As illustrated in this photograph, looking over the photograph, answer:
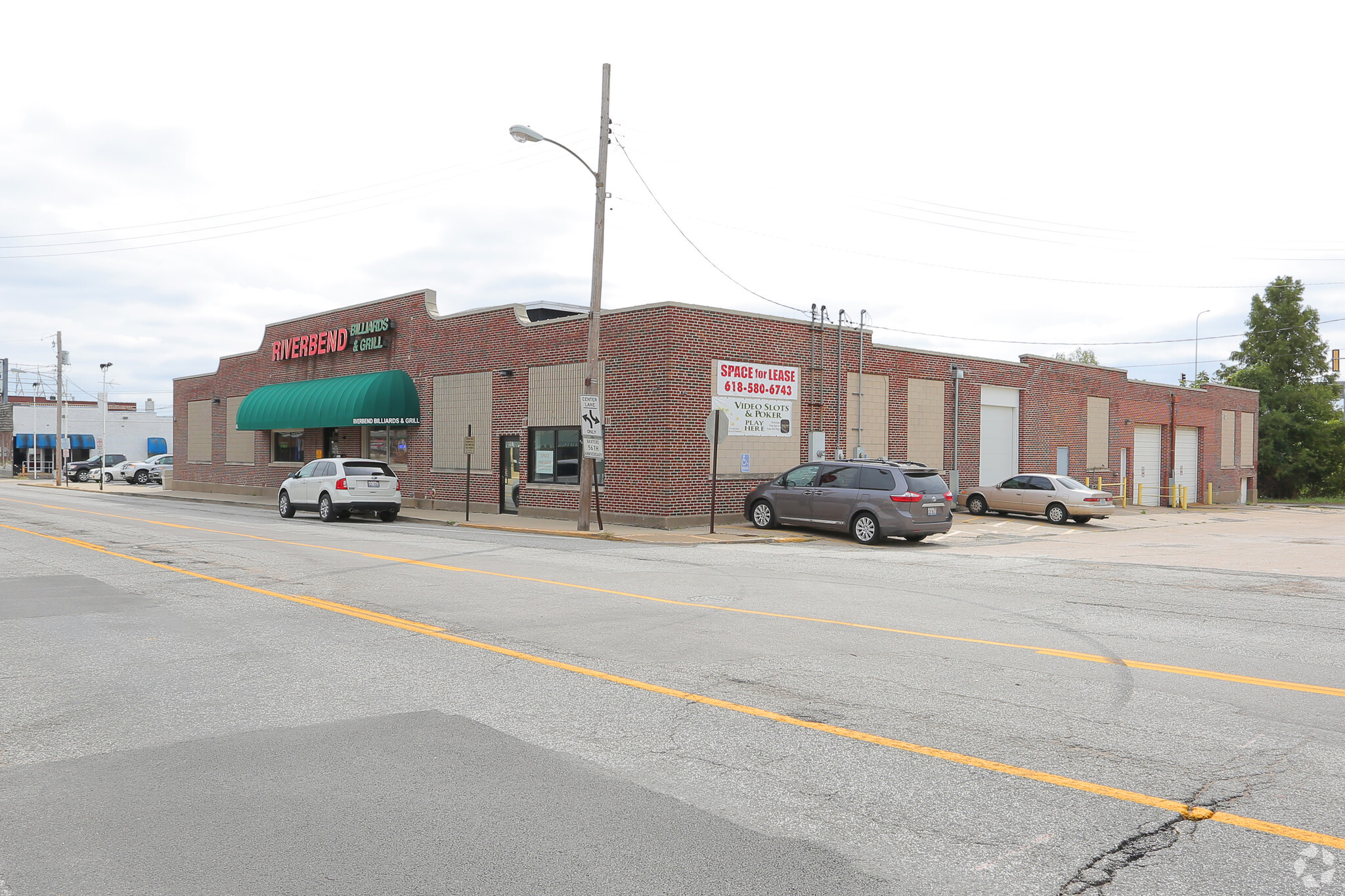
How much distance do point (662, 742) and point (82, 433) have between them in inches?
3360

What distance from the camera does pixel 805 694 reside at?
6449 millimetres

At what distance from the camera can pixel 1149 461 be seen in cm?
4203

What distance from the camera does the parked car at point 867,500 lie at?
64.0ft

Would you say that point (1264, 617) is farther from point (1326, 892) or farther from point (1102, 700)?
point (1326, 892)

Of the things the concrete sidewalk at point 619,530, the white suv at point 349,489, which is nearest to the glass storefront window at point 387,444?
the concrete sidewalk at point 619,530

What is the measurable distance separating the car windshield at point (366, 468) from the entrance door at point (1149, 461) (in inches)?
1260

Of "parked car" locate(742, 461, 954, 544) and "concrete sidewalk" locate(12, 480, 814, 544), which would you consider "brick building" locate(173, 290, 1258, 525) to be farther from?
"parked car" locate(742, 461, 954, 544)

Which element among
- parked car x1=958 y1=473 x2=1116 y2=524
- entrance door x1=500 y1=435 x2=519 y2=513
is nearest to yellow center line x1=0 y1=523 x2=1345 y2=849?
entrance door x1=500 y1=435 x2=519 y2=513

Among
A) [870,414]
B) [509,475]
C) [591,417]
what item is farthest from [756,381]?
[509,475]

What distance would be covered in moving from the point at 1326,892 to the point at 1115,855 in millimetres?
718

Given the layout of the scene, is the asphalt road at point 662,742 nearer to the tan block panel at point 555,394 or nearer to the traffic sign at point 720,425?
the traffic sign at point 720,425

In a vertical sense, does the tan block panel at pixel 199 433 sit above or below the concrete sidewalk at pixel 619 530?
above

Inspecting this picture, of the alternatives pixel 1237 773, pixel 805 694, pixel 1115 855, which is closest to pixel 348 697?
pixel 805 694

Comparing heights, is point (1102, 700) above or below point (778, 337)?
below
